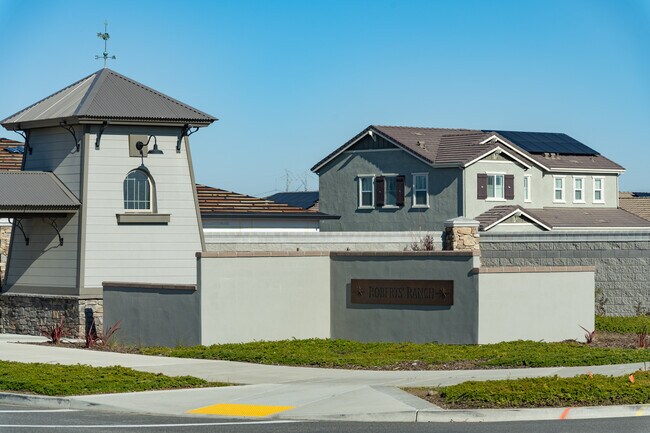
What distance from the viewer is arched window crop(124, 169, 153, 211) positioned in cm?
3056

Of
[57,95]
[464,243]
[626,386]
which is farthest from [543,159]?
[626,386]

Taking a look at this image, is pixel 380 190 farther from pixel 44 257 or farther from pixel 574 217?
pixel 44 257

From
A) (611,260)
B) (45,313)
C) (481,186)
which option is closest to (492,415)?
(611,260)

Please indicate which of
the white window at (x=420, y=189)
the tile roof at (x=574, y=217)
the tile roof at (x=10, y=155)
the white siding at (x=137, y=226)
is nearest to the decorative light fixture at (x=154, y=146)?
the white siding at (x=137, y=226)

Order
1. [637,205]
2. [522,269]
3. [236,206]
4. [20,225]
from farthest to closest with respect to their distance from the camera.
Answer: [637,205] → [236,206] → [20,225] → [522,269]

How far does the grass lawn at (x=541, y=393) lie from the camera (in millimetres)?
16781

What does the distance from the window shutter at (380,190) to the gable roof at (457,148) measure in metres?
2.24

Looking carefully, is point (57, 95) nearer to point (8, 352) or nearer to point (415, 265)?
point (8, 352)

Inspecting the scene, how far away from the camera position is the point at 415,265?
85.4 feet

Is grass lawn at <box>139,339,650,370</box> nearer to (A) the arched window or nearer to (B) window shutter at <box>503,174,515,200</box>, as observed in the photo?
(A) the arched window

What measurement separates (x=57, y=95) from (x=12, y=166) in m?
6.54

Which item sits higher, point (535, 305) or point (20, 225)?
point (20, 225)

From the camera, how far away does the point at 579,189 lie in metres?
66.4

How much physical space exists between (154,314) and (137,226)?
446cm
